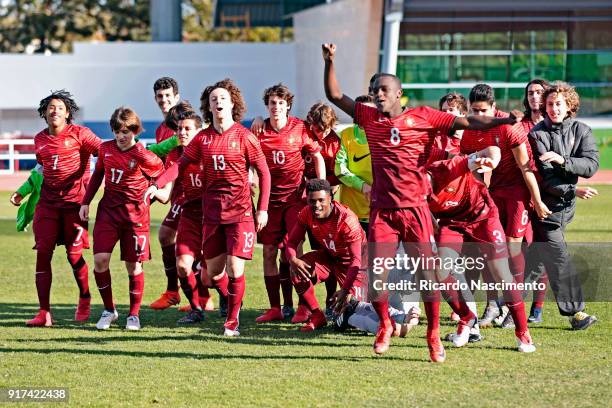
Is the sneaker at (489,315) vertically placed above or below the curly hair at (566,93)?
below

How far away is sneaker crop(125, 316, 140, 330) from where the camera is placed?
9891 millimetres

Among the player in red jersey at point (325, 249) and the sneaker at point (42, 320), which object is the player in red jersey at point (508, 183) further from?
the sneaker at point (42, 320)

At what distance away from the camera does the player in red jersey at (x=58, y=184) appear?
1030 cm

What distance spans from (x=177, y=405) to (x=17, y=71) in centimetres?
4401

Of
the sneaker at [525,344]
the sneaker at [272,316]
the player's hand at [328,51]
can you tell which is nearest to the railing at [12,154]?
the sneaker at [272,316]

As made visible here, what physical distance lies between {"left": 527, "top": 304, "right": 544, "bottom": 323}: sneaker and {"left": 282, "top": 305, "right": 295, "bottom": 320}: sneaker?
2212mm

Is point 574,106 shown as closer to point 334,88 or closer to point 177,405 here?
point 334,88

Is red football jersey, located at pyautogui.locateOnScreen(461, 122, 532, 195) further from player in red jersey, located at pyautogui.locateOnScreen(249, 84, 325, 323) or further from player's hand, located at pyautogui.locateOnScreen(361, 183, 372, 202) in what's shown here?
player in red jersey, located at pyautogui.locateOnScreen(249, 84, 325, 323)

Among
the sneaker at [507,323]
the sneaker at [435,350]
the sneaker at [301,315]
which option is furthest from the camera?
the sneaker at [301,315]

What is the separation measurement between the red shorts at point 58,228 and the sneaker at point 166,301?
119cm

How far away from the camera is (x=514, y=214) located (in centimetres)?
952

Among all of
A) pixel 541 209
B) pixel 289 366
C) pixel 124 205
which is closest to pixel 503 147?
pixel 541 209

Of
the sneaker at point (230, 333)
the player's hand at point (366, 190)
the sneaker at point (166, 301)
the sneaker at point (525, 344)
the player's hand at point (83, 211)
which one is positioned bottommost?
the sneaker at point (166, 301)

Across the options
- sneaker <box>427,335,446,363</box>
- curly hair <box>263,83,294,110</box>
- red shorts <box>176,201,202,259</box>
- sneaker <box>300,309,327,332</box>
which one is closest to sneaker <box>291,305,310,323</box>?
sneaker <box>300,309,327,332</box>
